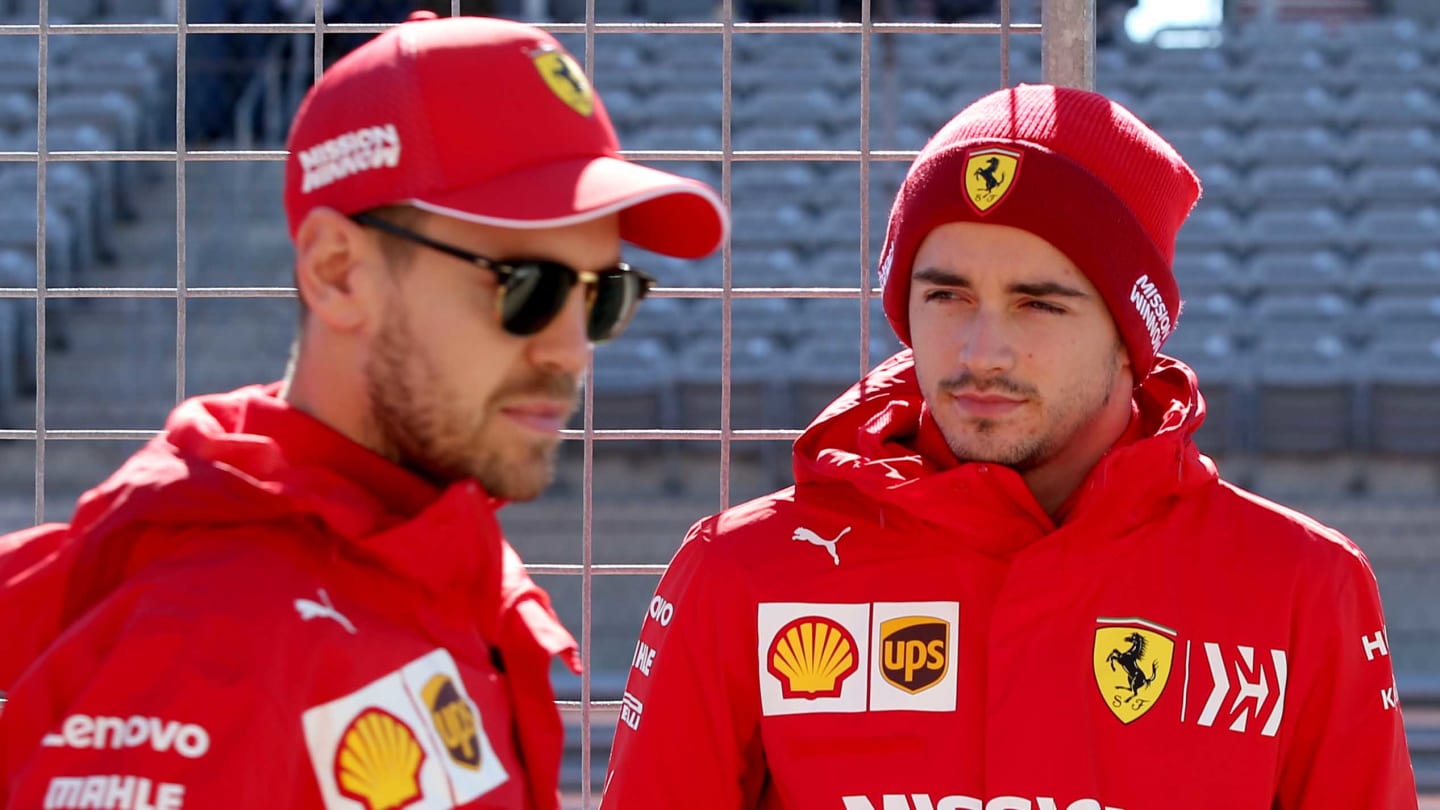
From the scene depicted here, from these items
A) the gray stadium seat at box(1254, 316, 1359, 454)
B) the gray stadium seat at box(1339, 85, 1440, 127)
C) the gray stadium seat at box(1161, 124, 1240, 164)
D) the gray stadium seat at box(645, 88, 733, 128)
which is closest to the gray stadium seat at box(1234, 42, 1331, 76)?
the gray stadium seat at box(1339, 85, 1440, 127)

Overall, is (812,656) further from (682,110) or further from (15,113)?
(15,113)

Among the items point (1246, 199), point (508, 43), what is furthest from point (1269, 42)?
point (508, 43)

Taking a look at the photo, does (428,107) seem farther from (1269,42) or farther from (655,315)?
(1269,42)

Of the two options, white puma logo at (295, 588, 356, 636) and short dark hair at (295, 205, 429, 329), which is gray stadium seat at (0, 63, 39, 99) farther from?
white puma logo at (295, 588, 356, 636)

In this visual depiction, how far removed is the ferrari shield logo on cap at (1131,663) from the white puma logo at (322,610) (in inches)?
40.7

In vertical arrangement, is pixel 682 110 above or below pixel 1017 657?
above

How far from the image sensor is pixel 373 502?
137 centimetres

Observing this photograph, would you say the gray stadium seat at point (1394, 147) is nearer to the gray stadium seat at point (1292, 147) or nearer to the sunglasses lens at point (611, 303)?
the gray stadium seat at point (1292, 147)

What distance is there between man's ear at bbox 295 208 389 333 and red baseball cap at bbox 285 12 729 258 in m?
0.02

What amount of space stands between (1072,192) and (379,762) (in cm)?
120

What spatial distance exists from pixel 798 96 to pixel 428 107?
958 centimetres

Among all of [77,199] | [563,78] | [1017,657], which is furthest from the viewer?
[77,199]

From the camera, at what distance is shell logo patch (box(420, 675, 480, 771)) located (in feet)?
4.41

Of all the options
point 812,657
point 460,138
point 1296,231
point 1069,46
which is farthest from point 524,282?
point 1296,231
